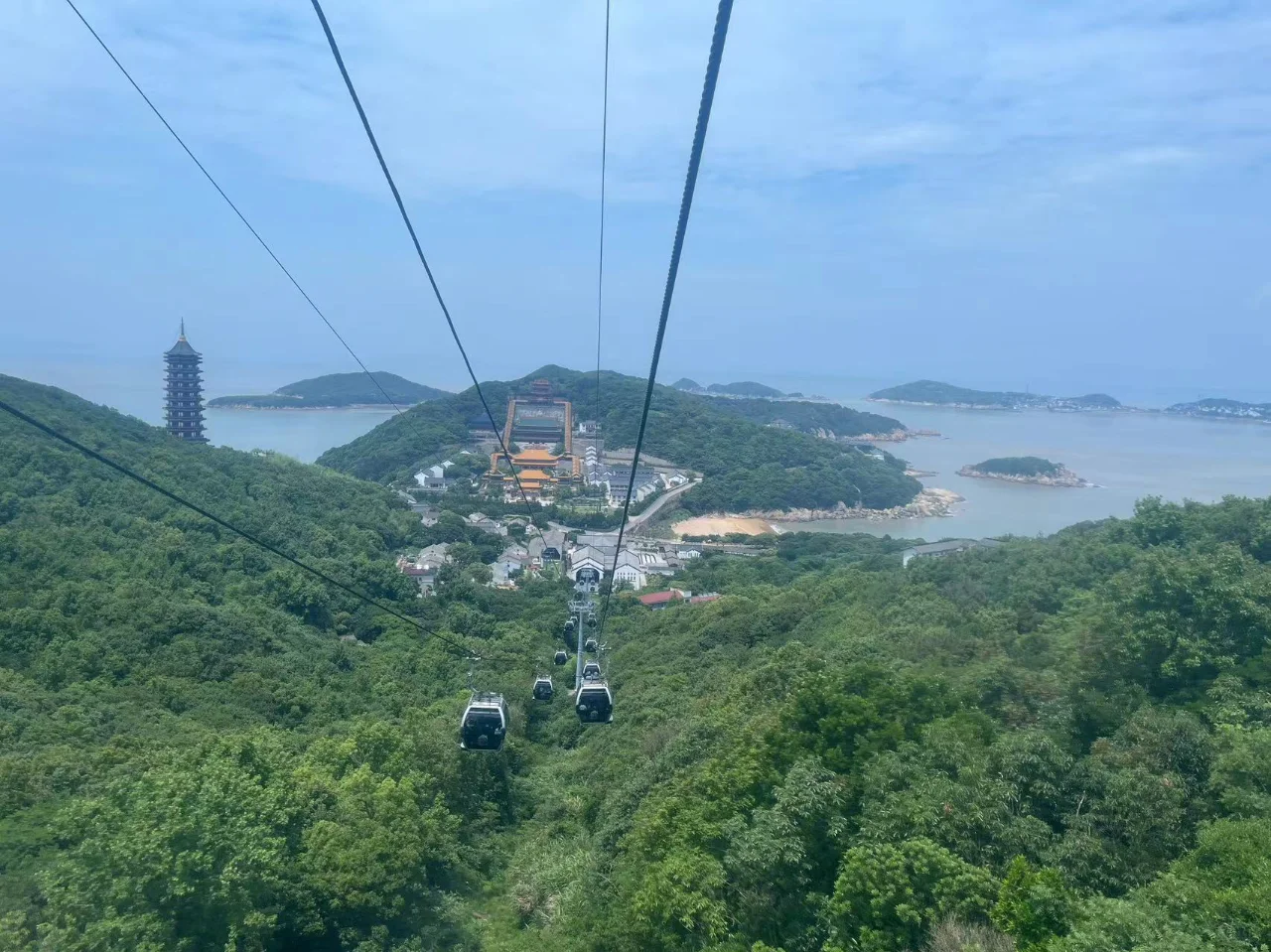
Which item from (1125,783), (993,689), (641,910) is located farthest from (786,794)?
(993,689)

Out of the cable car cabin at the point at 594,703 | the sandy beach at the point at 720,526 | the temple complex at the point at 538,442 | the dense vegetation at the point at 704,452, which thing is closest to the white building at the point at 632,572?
the sandy beach at the point at 720,526

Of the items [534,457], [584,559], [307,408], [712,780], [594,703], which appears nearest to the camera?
[712,780]

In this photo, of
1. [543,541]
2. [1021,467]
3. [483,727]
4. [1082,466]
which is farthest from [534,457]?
[483,727]

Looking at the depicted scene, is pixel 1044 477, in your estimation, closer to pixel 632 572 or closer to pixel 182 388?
pixel 632 572

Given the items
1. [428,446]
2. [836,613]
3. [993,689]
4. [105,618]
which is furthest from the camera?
[428,446]

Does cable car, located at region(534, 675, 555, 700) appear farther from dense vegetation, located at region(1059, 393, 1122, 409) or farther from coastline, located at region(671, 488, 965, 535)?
dense vegetation, located at region(1059, 393, 1122, 409)

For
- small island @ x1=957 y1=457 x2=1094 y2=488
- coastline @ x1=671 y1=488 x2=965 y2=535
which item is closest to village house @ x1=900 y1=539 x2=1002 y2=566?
coastline @ x1=671 y1=488 x2=965 y2=535

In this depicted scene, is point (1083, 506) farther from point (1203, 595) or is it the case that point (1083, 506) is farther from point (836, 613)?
point (1203, 595)
